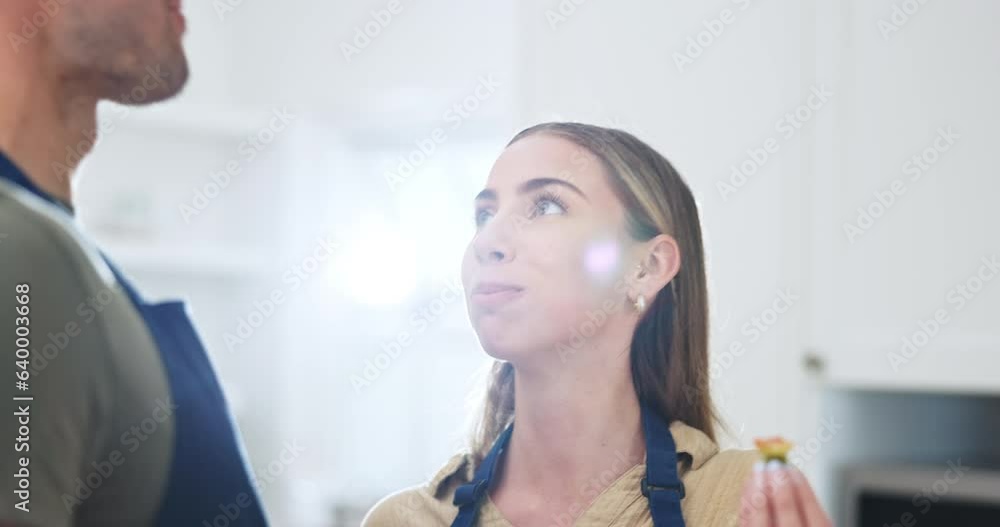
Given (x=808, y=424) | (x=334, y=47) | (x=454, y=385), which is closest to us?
(x=808, y=424)

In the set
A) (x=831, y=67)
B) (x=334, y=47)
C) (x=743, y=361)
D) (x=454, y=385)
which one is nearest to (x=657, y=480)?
(x=743, y=361)

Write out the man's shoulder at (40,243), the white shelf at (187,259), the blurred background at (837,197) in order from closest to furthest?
the man's shoulder at (40,243)
the blurred background at (837,197)
the white shelf at (187,259)

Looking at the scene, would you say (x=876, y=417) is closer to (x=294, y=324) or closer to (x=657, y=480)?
(x=657, y=480)

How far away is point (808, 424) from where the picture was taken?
1665 mm

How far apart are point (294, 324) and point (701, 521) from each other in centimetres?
231

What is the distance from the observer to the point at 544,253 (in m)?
0.74

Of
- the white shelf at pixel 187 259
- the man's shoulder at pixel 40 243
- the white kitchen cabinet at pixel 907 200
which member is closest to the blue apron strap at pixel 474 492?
the man's shoulder at pixel 40 243

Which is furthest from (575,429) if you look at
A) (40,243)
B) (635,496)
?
(40,243)

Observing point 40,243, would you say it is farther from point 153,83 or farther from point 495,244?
point 495,244

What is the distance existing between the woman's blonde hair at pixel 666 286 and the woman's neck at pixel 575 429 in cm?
2

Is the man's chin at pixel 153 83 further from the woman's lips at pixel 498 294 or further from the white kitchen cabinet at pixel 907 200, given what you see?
the white kitchen cabinet at pixel 907 200

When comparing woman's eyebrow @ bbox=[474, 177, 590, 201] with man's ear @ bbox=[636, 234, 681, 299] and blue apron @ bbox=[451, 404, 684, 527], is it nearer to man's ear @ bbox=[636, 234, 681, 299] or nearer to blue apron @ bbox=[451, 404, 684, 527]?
man's ear @ bbox=[636, 234, 681, 299]

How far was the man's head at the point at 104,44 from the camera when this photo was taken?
2.13ft

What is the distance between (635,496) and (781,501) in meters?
0.10
